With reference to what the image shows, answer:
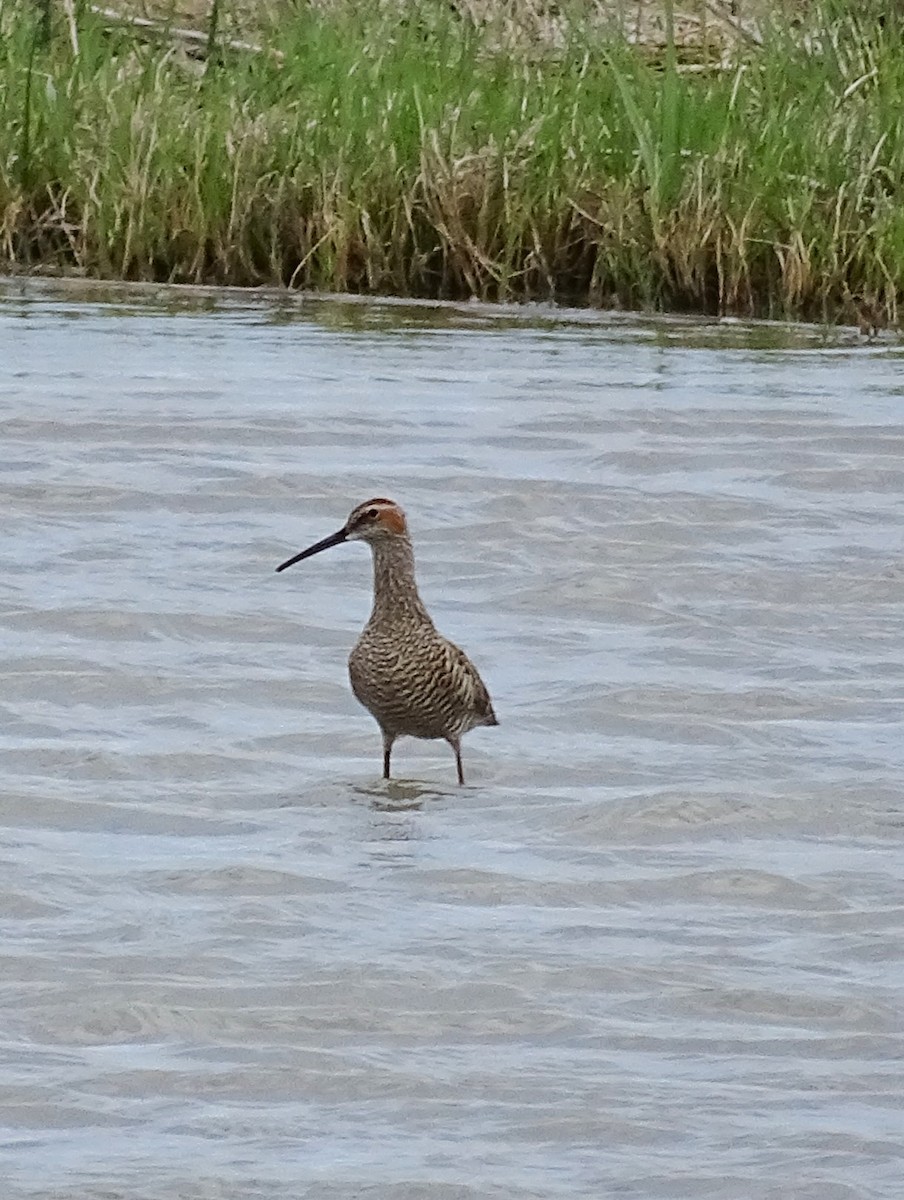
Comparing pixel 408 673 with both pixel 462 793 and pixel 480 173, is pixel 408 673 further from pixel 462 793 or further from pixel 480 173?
pixel 480 173

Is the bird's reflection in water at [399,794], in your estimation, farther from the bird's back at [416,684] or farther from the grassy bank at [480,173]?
the grassy bank at [480,173]

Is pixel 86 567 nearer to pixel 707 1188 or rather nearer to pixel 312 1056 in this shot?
pixel 312 1056

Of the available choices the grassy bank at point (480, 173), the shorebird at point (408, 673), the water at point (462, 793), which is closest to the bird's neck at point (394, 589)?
the shorebird at point (408, 673)

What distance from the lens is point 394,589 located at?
5.69m

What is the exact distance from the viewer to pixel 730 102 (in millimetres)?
10867

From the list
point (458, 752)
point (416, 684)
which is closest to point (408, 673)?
point (416, 684)

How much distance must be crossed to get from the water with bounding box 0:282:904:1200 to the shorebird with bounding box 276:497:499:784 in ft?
0.37

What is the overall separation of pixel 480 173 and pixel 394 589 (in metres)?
5.34

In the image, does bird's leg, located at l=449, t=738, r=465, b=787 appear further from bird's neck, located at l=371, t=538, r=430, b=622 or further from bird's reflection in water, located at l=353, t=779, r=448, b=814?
bird's neck, located at l=371, t=538, r=430, b=622

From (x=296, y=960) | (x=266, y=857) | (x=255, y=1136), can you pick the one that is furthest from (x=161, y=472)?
(x=255, y=1136)

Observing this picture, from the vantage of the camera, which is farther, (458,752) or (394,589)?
(394,589)

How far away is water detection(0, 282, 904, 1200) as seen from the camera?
11.7 feet

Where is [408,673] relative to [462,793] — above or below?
above

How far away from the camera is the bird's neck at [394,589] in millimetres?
5660
